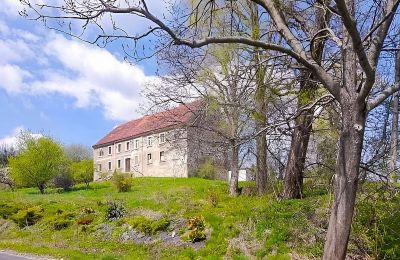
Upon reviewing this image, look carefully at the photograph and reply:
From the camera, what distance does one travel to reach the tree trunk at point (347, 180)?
20.1 ft

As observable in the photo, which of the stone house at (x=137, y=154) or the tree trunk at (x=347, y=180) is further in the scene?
the stone house at (x=137, y=154)

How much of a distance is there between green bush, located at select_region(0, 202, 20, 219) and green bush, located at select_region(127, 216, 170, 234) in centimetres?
863

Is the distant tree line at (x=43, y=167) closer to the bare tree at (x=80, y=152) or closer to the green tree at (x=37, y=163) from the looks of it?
the green tree at (x=37, y=163)

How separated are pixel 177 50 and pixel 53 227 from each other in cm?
936

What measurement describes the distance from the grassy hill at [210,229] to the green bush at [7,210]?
0.70m

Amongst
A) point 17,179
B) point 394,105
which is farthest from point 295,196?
point 17,179

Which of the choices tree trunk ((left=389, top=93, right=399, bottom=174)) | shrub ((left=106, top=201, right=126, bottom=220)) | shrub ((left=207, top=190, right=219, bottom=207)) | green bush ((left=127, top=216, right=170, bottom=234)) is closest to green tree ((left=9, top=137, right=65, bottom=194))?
shrub ((left=106, top=201, right=126, bottom=220))

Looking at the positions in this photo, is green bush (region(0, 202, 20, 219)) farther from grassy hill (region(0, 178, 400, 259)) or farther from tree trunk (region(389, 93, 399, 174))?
tree trunk (region(389, 93, 399, 174))

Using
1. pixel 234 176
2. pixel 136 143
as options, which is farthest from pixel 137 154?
pixel 234 176

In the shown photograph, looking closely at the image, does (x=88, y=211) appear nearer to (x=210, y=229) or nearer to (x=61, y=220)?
(x=61, y=220)

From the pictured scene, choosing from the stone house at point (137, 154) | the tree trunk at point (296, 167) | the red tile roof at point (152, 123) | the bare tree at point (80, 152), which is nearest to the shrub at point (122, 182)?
the stone house at point (137, 154)

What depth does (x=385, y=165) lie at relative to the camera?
9.75 m

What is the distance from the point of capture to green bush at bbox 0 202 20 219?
20969 millimetres

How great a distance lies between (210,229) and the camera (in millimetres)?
13141
